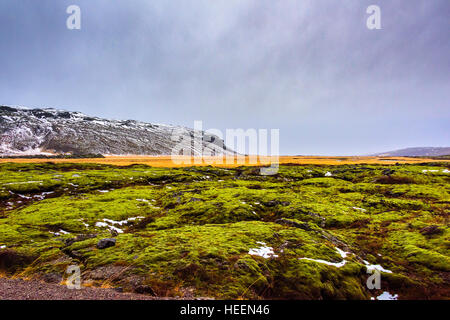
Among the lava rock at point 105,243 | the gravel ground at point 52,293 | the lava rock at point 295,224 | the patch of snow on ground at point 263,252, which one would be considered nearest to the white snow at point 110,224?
the lava rock at point 105,243

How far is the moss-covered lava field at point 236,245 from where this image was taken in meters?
12.8

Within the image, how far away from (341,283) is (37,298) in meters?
16.9

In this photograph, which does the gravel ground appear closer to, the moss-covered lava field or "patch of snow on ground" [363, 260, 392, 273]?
the moss-covered lava field

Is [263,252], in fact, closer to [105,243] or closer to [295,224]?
[295,224]

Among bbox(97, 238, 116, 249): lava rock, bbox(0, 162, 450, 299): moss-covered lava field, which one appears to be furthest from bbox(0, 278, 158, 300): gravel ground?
bbox(97, 238, 116, 249): lava rock

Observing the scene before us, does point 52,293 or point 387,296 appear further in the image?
Result: point 387,296

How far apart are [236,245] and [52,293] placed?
11.6m

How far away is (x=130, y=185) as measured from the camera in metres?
49.4

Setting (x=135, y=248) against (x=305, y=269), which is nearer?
(x=305, y=269)

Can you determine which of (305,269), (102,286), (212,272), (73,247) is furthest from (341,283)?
(73,247)

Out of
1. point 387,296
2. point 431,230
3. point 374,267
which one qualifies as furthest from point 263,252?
point 431,230

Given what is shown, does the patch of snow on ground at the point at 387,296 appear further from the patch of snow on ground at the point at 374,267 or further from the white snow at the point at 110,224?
the white snow at the point at 110,224

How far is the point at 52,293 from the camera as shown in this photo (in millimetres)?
10914
